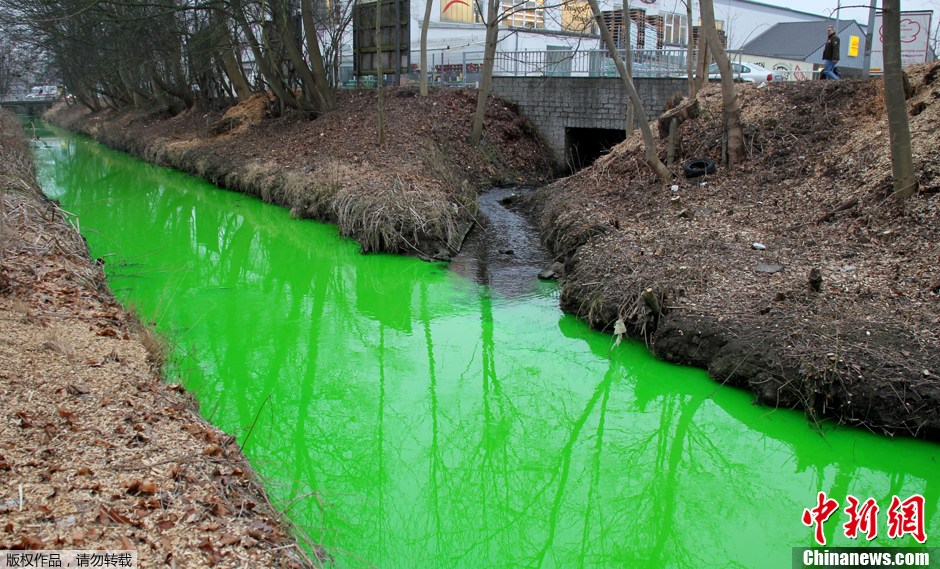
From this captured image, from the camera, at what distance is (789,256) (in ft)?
30.9

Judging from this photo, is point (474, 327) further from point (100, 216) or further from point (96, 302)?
point (100, 216)

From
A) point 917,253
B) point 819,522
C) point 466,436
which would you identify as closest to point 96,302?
point 466,436

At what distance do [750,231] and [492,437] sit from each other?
18.0ft

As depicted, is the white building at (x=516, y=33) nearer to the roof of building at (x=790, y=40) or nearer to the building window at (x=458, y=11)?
the building window at (x=458, y=11)

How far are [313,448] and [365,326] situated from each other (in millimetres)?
3564

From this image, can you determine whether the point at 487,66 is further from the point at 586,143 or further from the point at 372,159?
the point at 586,143

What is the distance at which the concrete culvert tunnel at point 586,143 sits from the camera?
860 inches

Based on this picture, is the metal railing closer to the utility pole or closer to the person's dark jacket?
the person's dark jacket

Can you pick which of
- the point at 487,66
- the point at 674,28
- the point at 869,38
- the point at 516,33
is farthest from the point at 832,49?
the point at 674,28

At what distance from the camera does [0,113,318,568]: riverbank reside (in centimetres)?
386

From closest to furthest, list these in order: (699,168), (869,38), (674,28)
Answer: (699,168)
(869,38)
(674,28)

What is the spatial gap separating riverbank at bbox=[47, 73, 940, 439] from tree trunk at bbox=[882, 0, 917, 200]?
252 millimetres

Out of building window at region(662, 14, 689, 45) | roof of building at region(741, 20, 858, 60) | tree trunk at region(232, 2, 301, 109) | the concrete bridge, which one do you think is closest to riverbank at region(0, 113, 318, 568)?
the concrete bridge

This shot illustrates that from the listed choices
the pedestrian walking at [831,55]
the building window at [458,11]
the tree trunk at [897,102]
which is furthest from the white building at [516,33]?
the tree trunk at [897,102]
